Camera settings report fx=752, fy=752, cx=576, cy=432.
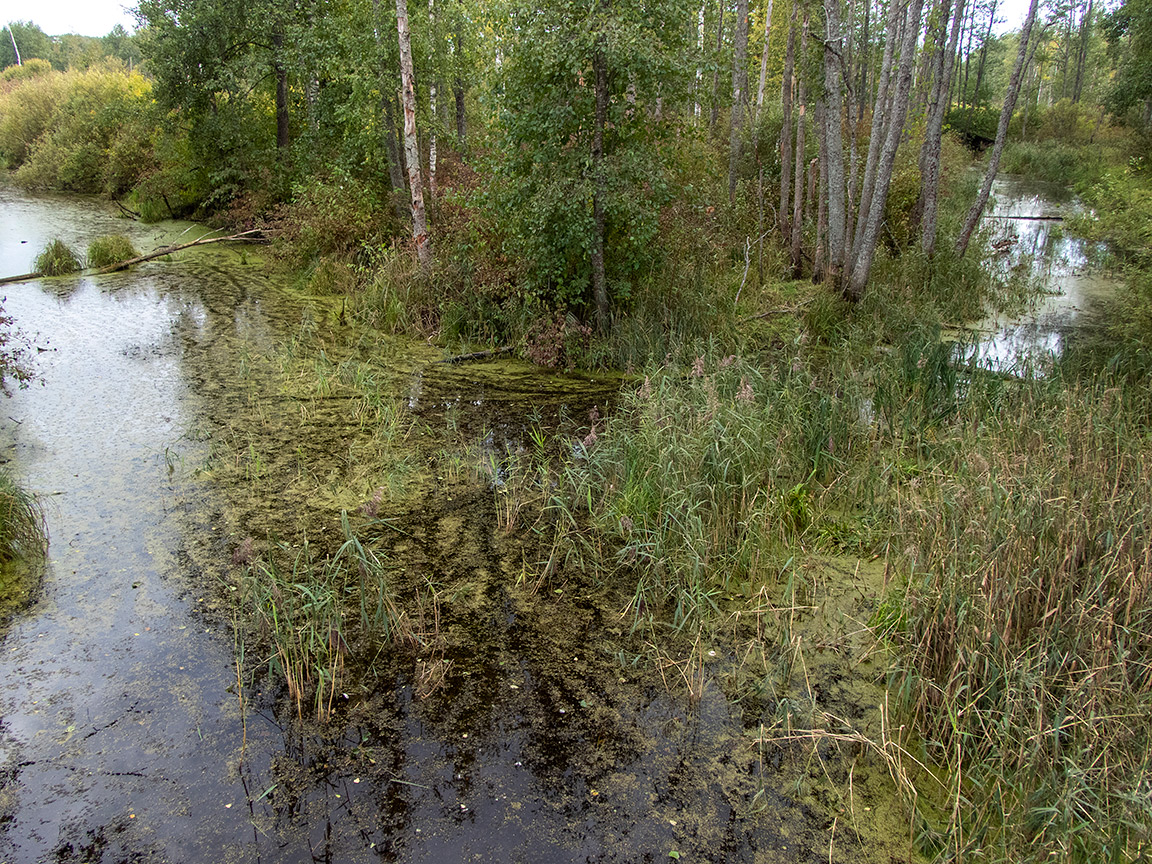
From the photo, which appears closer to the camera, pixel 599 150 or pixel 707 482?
pixel 707 482

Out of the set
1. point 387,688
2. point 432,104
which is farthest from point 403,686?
point 432,104

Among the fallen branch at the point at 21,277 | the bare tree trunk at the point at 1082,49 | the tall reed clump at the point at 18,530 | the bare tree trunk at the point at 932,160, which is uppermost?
the bare tree trunk at the point at 1082,49

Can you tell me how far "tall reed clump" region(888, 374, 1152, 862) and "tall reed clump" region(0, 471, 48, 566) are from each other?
14.8ft

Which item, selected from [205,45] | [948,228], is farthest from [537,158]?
[205,45]

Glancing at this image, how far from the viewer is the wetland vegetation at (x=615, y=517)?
2664 millimetres

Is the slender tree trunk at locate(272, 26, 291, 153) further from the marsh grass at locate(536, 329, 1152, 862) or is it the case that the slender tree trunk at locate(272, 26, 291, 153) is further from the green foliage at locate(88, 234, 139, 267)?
the marsh grass at locate(536, 329, 1152, 862)

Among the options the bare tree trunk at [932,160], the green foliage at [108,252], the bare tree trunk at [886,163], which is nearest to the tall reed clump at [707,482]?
the bare tree trunk at [886,163]

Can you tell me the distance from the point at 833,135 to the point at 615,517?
243 inches

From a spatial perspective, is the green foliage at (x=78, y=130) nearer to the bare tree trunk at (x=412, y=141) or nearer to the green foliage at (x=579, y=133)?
the bare tree trunk at (x=412, y=141)

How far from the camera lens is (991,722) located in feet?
8.84

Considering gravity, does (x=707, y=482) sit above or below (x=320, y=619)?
above

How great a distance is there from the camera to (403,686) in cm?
331

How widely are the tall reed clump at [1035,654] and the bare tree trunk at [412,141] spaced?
23.4ft

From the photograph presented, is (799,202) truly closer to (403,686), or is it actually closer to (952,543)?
(952,543)
